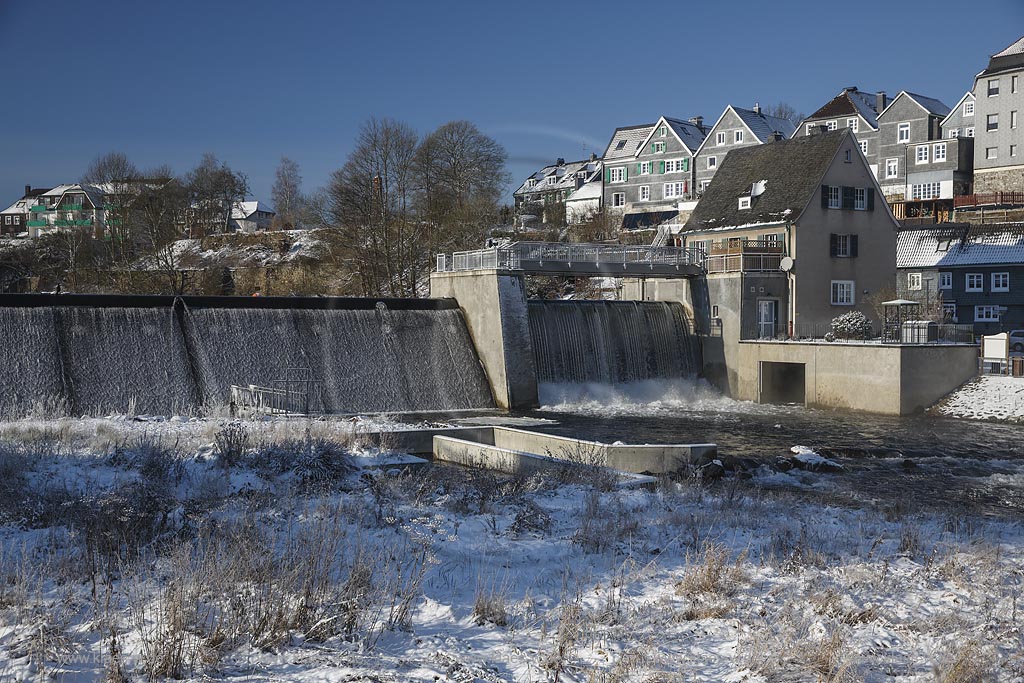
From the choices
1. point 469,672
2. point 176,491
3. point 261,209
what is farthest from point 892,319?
point 261,209

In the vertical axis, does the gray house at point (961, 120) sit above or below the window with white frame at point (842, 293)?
above

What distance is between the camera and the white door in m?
36.5

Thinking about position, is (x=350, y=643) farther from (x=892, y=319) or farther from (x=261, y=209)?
(x=261, y=209)

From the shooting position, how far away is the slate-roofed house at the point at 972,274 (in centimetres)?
4825

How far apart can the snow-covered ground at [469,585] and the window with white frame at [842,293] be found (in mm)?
26854

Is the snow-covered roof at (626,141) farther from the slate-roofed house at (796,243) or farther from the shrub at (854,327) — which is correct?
the shrub at (854,327)

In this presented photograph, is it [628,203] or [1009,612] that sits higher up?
[628,203]

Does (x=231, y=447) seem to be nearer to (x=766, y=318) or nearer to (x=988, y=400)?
(x=988, y=400)

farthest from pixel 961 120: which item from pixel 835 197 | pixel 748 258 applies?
pixel 748 258

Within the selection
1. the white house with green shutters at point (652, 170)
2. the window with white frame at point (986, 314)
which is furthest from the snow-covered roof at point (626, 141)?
the window with white frame at point (986, 314)

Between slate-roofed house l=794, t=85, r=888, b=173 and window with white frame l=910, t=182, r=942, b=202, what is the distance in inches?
145

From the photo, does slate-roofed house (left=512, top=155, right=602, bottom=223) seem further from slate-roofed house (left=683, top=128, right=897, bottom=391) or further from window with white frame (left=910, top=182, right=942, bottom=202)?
slate-roofed house (left=683, top=128, right=897, bottom=391)

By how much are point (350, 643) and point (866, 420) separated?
26.4 m

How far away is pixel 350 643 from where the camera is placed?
253 inches
